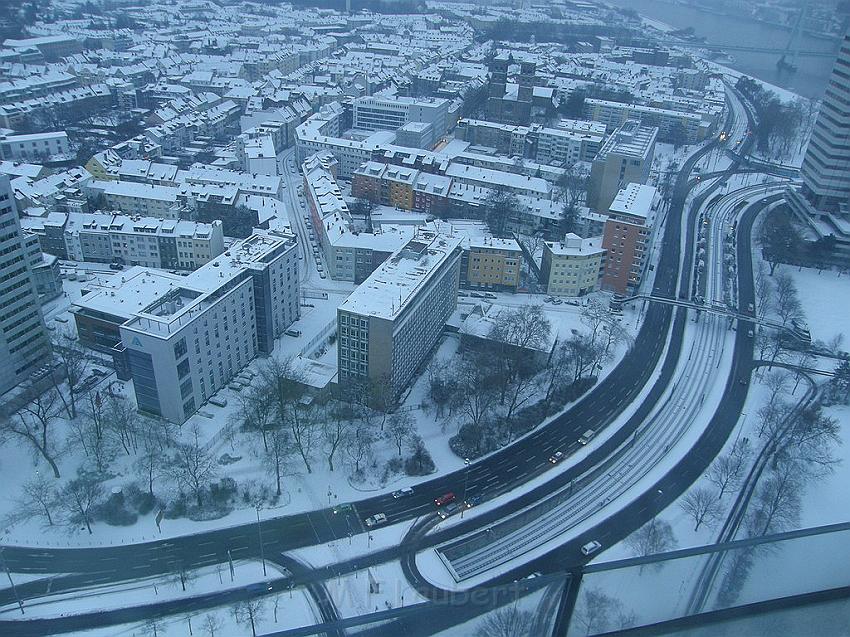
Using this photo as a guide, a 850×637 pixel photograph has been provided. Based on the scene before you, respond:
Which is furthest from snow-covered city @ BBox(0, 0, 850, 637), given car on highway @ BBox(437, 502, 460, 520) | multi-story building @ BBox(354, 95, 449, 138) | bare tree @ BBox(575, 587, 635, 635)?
multi-story building @ BBox(354, 95, 449, 138)

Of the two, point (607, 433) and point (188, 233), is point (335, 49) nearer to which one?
point (188, 233)

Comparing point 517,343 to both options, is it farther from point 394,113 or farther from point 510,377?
point 394,113

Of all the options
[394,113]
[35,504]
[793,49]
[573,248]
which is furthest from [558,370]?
[793,49]

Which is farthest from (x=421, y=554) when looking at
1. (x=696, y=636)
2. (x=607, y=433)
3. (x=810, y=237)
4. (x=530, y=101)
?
(x=530, y=101)

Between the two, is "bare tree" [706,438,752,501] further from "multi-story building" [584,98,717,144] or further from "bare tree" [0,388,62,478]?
"multi-story building" [584,98,717,144]

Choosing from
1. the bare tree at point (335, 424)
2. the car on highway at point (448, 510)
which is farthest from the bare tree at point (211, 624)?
the car on highway at point (448, 510)

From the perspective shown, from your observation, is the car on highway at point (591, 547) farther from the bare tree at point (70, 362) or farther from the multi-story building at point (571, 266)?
the bare tree at point (70, 362)

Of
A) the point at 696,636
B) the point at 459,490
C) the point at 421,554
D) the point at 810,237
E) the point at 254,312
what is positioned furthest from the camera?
the point at 810,237
